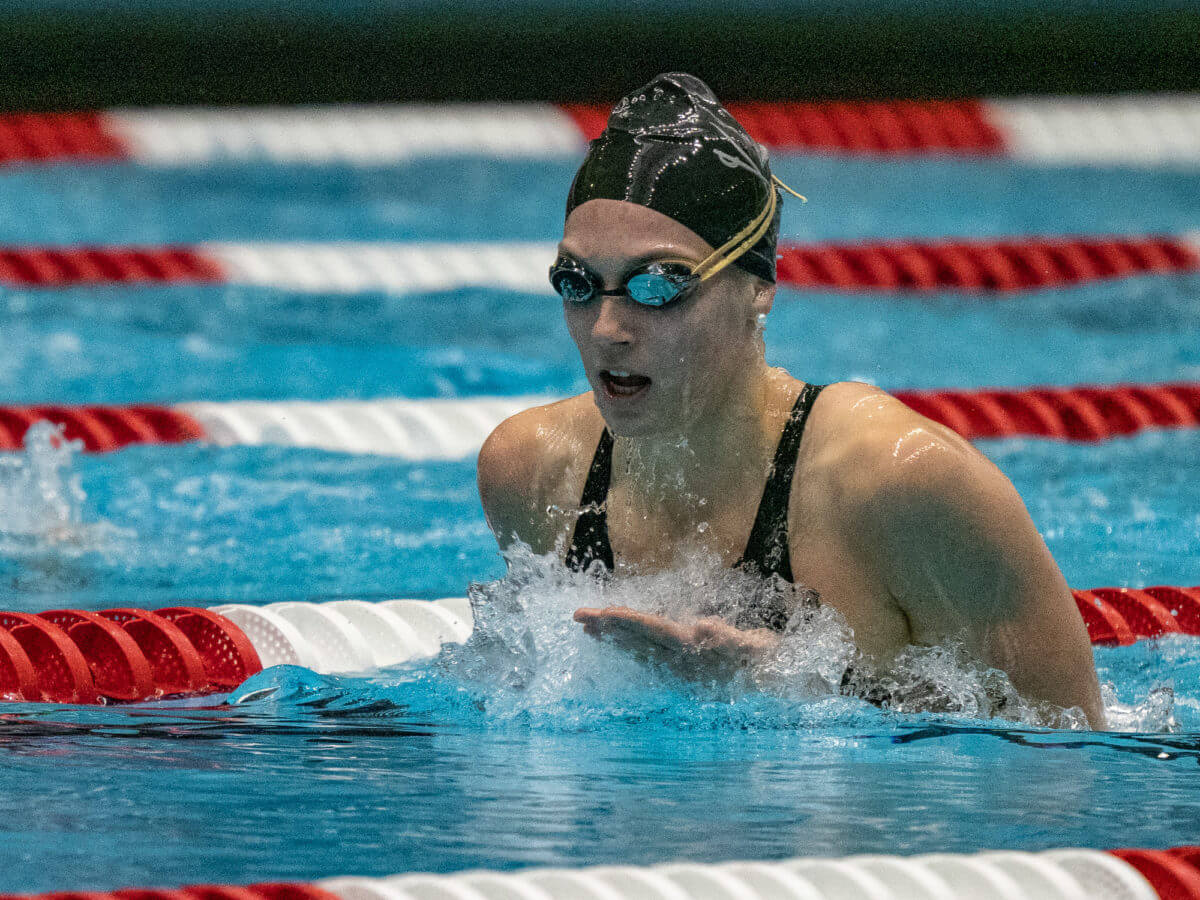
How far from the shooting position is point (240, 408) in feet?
15.1

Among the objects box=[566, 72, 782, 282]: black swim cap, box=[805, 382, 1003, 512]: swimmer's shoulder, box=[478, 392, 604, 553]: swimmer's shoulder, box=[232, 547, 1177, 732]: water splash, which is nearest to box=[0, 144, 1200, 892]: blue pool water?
box=[232, 547, 1177, 732]: water splash

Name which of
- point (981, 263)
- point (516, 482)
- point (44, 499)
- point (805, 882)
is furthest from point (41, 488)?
point (981, 263)

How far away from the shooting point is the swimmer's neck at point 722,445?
2.16 m

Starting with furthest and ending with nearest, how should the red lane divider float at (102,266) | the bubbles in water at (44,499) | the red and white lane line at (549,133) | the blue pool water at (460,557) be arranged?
1. the red and white lane line at (549,133)
2. the red lane divider float at (102,266)
3. the bubbles in water at (44,499)
4. the blue pool water at (460,557)

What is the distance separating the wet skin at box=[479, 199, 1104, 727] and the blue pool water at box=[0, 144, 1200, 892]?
6.6 inches

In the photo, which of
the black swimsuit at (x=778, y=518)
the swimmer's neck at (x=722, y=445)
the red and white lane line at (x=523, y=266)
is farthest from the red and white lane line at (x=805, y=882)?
the red and white lane line at (x=523, y=266)

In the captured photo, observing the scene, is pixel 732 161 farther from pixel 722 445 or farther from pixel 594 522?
pixel 594 522

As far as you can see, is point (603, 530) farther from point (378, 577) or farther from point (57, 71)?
point (57, 71)

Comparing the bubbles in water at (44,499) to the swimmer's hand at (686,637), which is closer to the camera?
the swimmer's hand at (686,637)

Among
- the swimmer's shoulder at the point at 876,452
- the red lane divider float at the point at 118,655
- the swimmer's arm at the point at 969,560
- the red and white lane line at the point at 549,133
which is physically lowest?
the red lane divider float at the point at 118,655

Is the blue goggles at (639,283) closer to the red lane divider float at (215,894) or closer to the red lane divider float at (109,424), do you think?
the red lane divider float at (215,894)

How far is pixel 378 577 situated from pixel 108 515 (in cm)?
80

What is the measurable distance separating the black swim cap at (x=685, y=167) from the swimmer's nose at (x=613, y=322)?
13 cm

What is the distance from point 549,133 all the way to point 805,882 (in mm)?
7125
